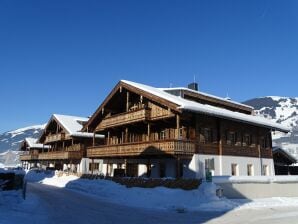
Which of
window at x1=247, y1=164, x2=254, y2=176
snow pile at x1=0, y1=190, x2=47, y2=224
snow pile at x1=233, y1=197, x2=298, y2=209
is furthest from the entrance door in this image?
snow pile at x1=0, y1=190, x2=47, y2=224

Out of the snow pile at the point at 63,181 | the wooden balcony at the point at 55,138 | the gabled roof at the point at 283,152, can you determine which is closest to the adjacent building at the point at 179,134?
the gabled roof at the point at 283,152

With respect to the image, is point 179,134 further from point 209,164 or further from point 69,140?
point 69,140

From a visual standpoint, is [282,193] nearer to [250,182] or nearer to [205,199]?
[250,182]

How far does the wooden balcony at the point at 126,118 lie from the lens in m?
30.1

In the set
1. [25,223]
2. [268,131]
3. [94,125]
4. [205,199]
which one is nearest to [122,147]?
[94,125]

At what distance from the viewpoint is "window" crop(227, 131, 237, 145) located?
104 feet

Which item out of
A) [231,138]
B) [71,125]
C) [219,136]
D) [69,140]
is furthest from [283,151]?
[69,140]

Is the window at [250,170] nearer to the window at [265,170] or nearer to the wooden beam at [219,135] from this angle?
the window at [265,170]

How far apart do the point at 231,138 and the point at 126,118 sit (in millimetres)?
10125

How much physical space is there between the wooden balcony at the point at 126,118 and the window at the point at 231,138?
7.84m

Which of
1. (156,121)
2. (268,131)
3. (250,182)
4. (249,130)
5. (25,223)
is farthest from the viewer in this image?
(268,131)

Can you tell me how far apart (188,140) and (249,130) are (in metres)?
10.2

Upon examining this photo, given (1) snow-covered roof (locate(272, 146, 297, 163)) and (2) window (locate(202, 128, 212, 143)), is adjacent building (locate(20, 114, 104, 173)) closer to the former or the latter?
(2) window (locate(202, 128, 212, 143))

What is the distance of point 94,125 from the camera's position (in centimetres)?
4088
